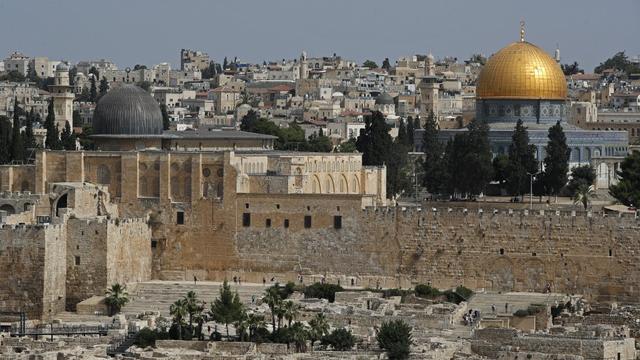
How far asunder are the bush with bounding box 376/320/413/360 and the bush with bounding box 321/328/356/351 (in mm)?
668

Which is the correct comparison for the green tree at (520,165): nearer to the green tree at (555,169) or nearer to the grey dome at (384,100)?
the green tree at (555,169)

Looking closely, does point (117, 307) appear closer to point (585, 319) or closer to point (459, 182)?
point (585, 319)

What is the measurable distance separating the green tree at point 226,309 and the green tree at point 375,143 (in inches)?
938

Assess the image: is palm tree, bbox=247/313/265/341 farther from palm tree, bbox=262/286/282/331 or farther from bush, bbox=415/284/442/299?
bush, bbox=415/284/442/299

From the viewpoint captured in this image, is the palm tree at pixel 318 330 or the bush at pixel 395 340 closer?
the bush at pixel 395 340

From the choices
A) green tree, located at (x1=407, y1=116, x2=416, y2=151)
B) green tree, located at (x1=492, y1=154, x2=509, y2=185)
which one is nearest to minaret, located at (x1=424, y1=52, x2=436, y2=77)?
green tree, located at (x1=407, y1=116, x2=416, y2=151)

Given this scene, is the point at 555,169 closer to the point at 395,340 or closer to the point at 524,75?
Answer: the point at 524,75

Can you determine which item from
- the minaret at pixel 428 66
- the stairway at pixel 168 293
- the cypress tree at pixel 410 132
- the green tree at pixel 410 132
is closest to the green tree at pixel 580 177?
the stairway at pixel 168 293

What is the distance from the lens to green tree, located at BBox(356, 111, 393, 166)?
247ft

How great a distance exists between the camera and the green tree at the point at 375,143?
75.3m

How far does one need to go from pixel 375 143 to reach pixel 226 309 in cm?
2548

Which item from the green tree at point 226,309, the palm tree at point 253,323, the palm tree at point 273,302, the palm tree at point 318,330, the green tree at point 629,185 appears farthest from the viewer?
the green tree at point 629,185

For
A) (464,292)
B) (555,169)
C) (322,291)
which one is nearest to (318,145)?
(555,169)

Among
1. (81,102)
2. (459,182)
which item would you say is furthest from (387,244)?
(81,102)
